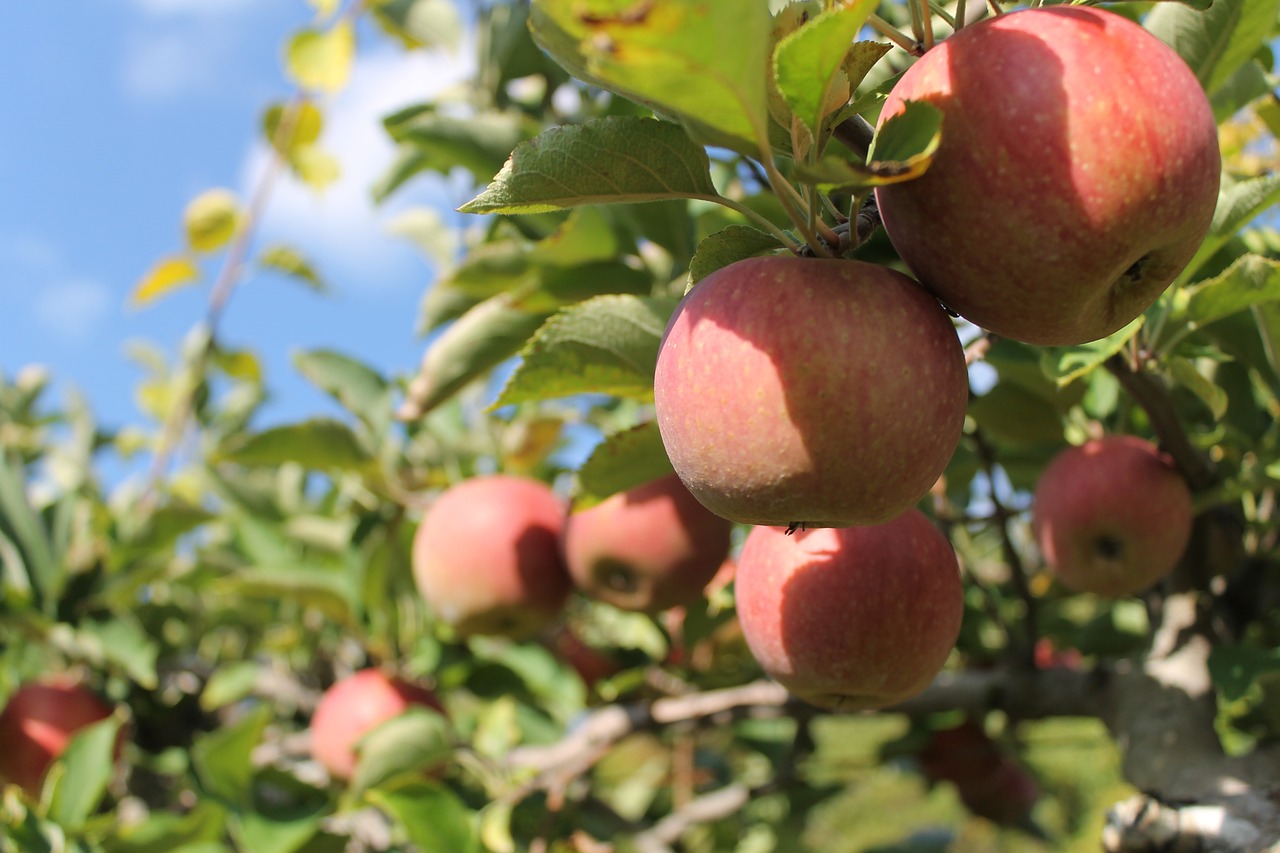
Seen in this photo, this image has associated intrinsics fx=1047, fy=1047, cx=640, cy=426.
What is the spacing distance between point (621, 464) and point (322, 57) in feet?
4.90

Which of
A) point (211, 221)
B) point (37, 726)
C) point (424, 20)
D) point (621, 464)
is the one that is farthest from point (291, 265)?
point (621, 464)

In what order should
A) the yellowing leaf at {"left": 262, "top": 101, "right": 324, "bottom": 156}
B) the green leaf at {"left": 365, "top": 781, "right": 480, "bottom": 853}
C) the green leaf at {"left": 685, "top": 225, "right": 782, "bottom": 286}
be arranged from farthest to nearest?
1. the yellowing leaf at {"left": 262, "top": 101, "right": 324, "bottom": 156}
2. the green leaf at {"left": 365, "top": 781, "right": 480, "bottom": 853}
3. the green leaf at {"left": 685, "top": 225, "right": 782, "bottom": 286}

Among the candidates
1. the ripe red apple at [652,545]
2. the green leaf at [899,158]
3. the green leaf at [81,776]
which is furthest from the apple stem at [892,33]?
the green leaf at [81,776]

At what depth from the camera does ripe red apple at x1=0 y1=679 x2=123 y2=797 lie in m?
1.83

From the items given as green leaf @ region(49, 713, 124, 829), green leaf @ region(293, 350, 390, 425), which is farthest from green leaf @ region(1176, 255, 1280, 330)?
green leaf @ region(49, 713, 124, 829)

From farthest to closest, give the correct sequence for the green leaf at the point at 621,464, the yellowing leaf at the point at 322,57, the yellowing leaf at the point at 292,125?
the yellowing leaf at the point at 292,125 → the yellowing leaf at the point at 322,57 → the green leaf at the point at 621,464

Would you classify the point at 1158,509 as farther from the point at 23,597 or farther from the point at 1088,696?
the point at 23,597

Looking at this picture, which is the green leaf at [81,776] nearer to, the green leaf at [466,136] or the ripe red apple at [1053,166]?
the green leaf at [466,136]

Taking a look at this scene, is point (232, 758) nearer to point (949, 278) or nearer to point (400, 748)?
point (400, 748)

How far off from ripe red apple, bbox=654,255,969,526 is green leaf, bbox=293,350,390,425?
1.32 metres

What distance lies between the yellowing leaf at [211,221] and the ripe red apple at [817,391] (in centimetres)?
213

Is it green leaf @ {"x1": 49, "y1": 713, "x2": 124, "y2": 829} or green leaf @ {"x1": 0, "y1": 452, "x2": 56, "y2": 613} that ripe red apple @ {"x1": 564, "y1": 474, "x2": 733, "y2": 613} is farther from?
green leaf @ {"x1": 0, "y1": 452, "x2": 56, "y2": 613}

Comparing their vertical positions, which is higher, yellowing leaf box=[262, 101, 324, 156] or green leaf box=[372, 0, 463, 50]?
green leaf box=[372, 0, 463, 50]

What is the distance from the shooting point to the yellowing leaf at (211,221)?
8.13 ft
